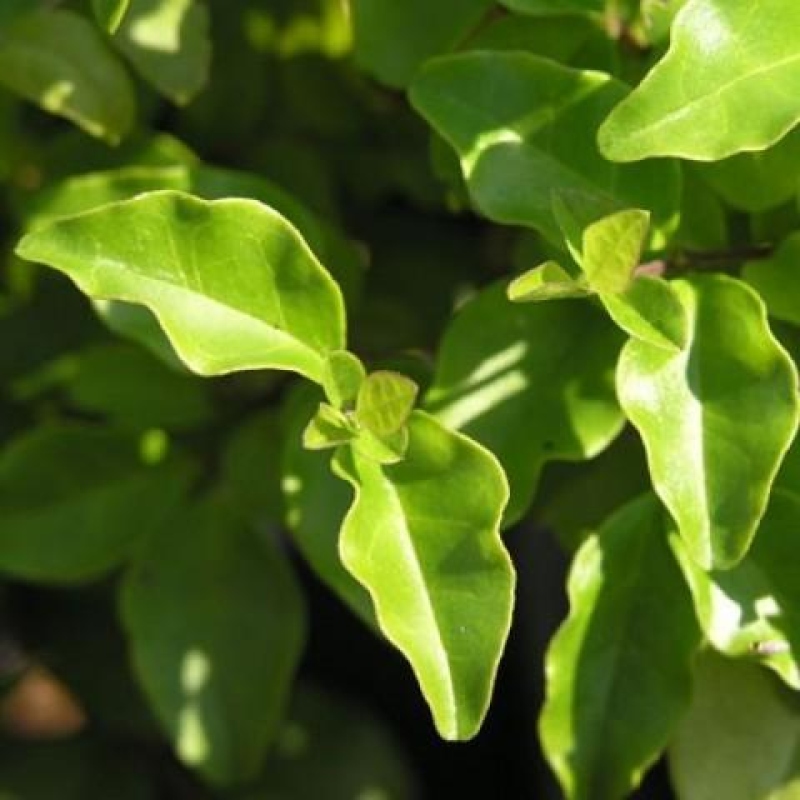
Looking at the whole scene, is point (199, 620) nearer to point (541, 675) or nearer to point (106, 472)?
point (106, 472)

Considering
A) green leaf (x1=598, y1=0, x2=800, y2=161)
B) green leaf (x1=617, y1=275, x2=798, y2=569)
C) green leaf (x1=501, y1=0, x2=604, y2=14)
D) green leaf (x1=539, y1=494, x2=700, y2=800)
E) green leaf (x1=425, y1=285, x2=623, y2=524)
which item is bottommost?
green leaf (x1=539, y1=494, x2=700, y2=800)

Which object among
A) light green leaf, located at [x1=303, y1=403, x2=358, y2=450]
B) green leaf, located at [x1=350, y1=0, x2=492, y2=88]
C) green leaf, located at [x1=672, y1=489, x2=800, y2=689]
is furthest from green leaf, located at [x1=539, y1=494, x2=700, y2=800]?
green leaf, located at [x1=350, y1=0, x2=492, y2=88]

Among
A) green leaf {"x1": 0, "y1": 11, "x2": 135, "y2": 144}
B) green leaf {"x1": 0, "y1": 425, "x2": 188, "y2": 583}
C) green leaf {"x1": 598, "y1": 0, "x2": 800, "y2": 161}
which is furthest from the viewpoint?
green leaf {"x1": 0, "y1": 425, "x2": 188, "y2": 583}

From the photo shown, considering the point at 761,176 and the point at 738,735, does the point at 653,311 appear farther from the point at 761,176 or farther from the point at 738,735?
the point at 738,735

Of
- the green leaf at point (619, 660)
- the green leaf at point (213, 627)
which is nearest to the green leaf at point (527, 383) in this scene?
the green leaf at point (619, 660)

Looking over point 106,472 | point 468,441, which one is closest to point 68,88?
point 106,472

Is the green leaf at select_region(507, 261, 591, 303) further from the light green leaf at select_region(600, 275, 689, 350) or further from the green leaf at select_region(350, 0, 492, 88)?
the green leaf at select_region(350, 0, 492, 88)
